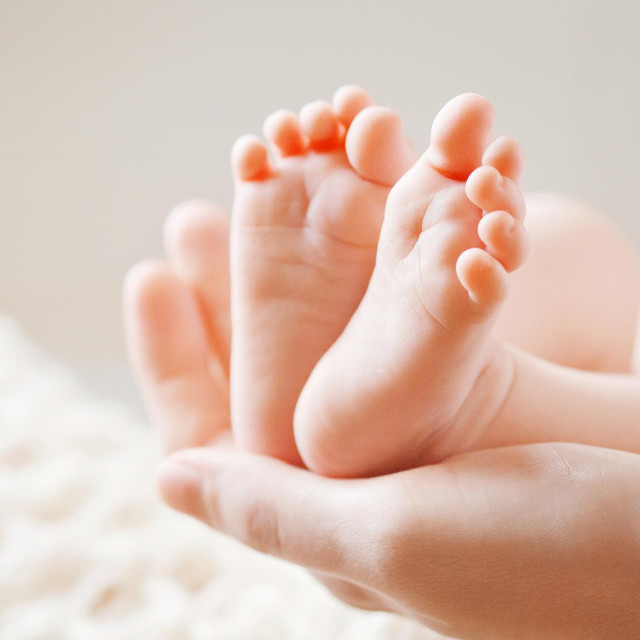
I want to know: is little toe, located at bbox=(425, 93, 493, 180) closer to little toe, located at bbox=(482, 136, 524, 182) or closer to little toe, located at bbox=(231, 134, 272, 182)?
little toe, located at bbox=(482, 136, 524, 182)

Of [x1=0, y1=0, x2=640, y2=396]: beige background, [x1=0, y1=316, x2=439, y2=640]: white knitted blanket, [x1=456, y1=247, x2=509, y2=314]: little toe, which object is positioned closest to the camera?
[x1=456, y1=247, x2=509, y2=314]: little toe

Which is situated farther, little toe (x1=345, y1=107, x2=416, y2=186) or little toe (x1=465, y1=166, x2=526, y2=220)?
little toe (x1=345, y1=107, x2=416, y2=186)

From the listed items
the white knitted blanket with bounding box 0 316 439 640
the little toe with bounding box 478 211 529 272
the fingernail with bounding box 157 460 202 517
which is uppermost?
the little toe with bounding box 478 211 529 272

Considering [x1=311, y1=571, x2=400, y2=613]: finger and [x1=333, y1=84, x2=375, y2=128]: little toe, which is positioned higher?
[x1=333, y1=84, x2=375, y2=128]: little toe

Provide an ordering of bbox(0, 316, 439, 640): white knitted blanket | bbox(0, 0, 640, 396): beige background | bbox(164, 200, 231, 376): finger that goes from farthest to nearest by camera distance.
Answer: bbox(0, 0, 640, 396): beige background, bbox(164, 200, 231, 376): finger, bbox(0, 316, 439, 640): white knitted blanket

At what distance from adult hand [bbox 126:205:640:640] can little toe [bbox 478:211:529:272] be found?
147 millimetres

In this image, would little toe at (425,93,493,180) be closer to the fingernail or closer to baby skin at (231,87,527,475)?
baby skin at (231,87,527,475)

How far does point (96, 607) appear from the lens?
769mm

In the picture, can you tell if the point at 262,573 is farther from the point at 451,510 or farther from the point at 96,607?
the point at 451,510

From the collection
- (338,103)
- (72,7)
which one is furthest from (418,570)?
(72,7)

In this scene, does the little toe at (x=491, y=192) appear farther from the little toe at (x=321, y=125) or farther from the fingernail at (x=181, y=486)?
the fingernail at (x=181, y=486)

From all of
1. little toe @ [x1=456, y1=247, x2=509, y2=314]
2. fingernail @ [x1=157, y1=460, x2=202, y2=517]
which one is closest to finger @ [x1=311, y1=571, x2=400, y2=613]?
fingernail @ [x1=157, y1=460, x2=202, y2=517]

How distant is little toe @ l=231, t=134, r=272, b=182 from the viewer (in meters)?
0.65

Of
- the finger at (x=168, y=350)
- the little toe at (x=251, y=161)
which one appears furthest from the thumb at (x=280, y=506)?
the little toe at (x=251, y=161)
